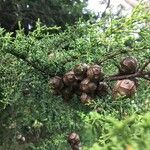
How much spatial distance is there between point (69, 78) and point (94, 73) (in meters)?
0.20

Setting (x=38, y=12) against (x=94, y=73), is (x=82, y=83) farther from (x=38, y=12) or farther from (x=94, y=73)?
(x=38, y=12)

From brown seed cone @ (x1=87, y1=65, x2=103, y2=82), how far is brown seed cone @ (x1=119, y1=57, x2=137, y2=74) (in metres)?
0.15

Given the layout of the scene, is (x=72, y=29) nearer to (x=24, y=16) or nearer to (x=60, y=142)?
(x=60, y=142)

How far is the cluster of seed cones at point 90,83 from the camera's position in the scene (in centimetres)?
273

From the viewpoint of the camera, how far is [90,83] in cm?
280

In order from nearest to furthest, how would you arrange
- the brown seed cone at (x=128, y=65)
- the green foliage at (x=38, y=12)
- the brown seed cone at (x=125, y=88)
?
the brown seed cone at (x=125, y=88)
the brown seed cone at (x=128, y=65)
the green foliage at (x=38, y=12)

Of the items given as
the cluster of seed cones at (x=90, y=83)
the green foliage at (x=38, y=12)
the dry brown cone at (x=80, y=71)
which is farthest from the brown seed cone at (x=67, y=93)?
the green foliage at (x=38, y=12)

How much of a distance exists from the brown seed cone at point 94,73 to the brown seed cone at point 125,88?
0.13m

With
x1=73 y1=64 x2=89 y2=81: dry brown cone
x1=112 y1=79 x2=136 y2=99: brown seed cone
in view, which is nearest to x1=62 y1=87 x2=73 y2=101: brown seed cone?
x1=73 y1=64 x2=89 y2=81: dry brown cone

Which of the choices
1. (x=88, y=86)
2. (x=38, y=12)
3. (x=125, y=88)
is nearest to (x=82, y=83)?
(x=88, y=86)

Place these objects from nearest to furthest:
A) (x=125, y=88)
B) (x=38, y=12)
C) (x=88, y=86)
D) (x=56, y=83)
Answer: (x=125, y=88), (x=88, y=86), (x=56, y=83), (x=38, y=12)

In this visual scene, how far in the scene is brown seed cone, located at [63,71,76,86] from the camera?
287 centimetres

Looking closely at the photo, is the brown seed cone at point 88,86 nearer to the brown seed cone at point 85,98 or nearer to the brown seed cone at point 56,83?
the brown seed cone at point 85,98

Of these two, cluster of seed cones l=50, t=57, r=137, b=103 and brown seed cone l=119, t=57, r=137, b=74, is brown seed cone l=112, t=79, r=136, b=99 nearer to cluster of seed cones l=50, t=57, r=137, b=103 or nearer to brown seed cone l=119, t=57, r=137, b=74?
cluster of seed cones l=50, t=57, r=137, b=103
